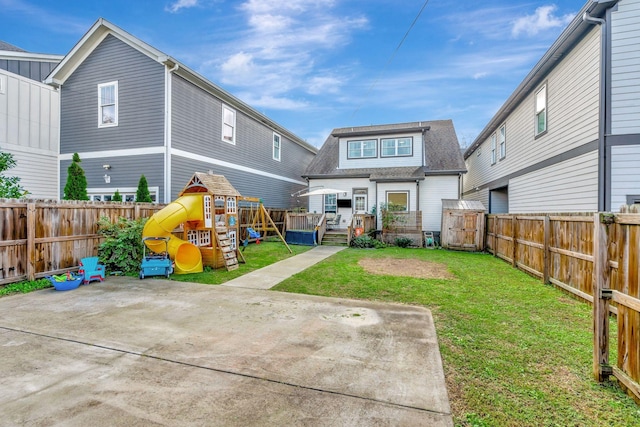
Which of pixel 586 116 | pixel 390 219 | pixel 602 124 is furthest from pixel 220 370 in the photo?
pixel 390 219

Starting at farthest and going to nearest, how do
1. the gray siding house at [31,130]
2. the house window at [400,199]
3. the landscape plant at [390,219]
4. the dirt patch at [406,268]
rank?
the house window at [400,199], the landscape plant at [390,219], the gray siding house at [31,130], the dirt patch at [406,268]

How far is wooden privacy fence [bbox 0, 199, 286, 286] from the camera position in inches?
238

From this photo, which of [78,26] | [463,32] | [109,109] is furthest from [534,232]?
[78,26]

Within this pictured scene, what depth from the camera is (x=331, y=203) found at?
16938 millimetres

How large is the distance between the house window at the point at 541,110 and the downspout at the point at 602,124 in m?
2.93

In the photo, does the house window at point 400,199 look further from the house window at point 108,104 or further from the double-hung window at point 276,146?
the house window at point 108,104

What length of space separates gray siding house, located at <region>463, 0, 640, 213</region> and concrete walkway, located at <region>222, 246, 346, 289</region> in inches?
282

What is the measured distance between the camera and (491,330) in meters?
4.01

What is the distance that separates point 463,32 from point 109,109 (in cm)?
1371

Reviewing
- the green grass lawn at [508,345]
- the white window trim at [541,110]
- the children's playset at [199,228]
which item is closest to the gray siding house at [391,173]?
the white window trim at [541,110]

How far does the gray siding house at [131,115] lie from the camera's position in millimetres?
10648

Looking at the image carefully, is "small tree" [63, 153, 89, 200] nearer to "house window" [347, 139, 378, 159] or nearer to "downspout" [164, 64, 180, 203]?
"downspout" [164, 64, 180, 203]

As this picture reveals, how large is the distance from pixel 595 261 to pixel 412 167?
44.5 ft

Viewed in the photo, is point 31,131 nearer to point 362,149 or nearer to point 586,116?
point 362,149
